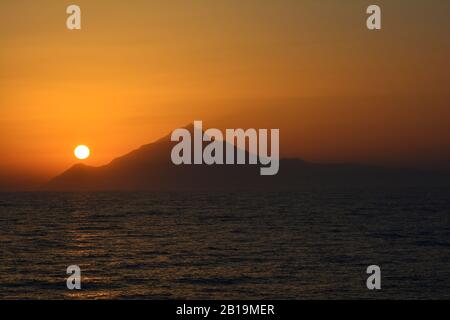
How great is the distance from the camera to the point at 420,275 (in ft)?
150

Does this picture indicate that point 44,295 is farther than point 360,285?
No

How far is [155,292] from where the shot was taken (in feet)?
Result: 130

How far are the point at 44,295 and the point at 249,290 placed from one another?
12709 millimetres

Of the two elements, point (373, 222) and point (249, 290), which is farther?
point (373, 222)

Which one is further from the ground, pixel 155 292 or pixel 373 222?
pixel 373 222

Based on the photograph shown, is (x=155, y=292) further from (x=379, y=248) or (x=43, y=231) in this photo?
(x=43, y=231)
